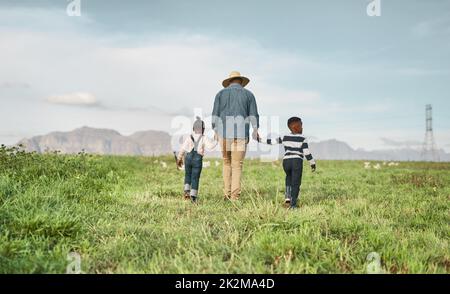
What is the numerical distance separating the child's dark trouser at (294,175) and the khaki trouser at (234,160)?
1323 millimetres

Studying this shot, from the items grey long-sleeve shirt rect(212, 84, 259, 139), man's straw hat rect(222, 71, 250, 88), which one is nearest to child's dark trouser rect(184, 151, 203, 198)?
grey long-sleeve shirt rect(212, 84, 259, 139)

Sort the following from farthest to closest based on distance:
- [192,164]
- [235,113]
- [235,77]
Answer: [235,77]
[192,164]
[235,113]

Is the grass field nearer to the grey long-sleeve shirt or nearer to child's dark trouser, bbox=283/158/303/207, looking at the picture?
child's dark trouser, bbox=283/158/303/207

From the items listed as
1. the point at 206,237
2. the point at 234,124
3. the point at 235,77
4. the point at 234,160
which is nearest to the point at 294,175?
the point at 234,160

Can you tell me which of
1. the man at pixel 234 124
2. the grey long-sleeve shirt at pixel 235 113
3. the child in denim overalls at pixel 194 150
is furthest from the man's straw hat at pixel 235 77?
the child in denim overalls at pixel 194 150

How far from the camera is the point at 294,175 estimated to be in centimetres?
932

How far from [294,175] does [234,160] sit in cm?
169

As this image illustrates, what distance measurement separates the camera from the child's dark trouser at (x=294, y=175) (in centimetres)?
927

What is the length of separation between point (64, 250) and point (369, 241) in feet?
→ 11.8

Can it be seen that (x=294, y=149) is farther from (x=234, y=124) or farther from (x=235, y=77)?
(x=235, y=77)

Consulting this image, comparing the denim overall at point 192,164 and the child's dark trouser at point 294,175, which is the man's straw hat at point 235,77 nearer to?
the denim overall at point 192,164

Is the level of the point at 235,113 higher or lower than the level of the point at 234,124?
higher

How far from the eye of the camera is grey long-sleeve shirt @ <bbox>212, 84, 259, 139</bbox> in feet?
34.4

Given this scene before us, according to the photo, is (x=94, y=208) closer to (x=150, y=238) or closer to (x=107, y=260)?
(x=150, y=238)
